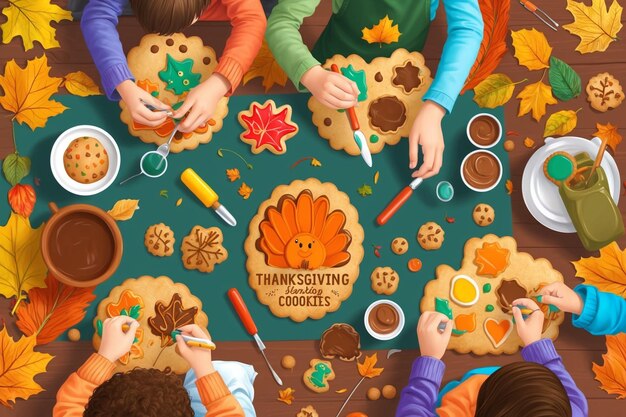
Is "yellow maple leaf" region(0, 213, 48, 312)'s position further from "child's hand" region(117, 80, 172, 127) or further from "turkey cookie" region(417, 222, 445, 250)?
"turkey cookie" region(417, 222, 445, 250)

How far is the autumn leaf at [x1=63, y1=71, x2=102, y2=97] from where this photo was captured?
1.47m

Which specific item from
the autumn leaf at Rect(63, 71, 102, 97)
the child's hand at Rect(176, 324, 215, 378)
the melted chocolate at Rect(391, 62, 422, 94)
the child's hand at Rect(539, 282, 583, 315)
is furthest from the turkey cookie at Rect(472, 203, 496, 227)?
the autumn leaf at Rect(63, 71, 102, 97)

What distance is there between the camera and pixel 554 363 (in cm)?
136

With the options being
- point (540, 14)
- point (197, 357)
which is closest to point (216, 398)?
point (197, 357)

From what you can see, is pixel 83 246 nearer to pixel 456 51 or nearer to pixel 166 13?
pixel 166 13

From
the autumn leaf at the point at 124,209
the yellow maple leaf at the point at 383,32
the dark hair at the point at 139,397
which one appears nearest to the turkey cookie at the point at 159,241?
the autumn leaf at the point at 124,209

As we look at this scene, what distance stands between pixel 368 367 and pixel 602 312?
49 cm

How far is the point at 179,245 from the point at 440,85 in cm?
64

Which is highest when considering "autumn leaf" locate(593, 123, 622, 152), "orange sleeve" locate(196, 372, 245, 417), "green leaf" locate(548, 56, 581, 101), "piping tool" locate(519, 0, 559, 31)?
"piping tool" locate(519, 0, 559, 31)

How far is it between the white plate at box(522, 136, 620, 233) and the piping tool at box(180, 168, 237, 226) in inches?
25.1

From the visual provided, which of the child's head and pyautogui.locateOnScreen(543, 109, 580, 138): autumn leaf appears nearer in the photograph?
the child's head

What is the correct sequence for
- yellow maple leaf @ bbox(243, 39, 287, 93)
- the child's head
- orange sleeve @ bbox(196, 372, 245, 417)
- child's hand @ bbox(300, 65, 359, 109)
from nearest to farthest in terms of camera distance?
1. the child's head
2. orange sleeve @ bbox(196, 372, 245, 417)
3. child's hand @ bbox(300, 65, 359, 109)
4. yellow maple leaf @ bbox(243, 39, 287, 93)

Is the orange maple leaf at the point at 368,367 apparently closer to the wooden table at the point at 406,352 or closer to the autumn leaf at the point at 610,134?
the wooden table at the point at 406,352

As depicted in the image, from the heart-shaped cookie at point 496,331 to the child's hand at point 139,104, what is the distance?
80 centimetres
